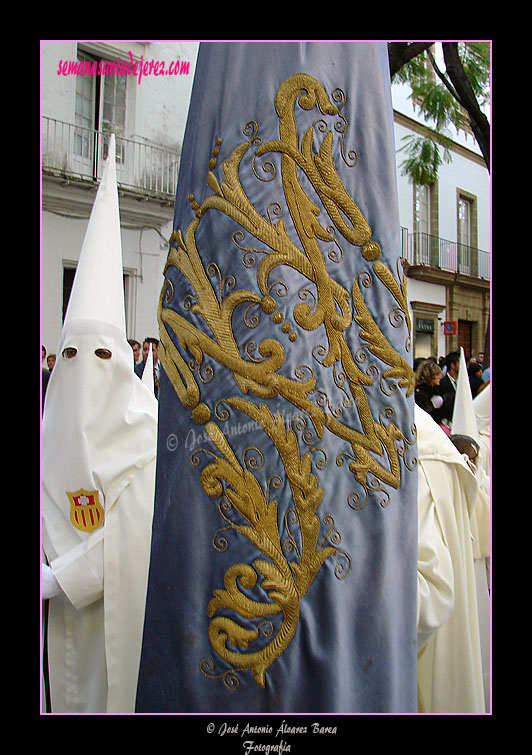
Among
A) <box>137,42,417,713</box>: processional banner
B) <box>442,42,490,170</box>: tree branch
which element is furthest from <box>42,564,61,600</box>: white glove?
<box>442,42,490,170</box>: tree branch

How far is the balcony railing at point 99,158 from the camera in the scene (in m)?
10.8

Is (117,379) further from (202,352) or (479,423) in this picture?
(479,423)

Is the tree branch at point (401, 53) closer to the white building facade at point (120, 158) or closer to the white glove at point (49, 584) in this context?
the white building facade at point (120, 158)

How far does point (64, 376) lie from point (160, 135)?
10500mm

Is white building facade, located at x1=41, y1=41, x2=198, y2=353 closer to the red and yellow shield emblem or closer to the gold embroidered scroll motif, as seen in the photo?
the red and yellow shield emblem

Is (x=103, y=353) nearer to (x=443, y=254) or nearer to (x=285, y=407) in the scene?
(x=285, y=407)

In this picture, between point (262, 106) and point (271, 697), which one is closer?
point (271, 697)

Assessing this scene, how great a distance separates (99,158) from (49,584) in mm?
10544

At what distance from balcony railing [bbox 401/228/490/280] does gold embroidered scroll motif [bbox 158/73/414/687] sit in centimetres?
1637

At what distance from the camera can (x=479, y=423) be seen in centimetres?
470

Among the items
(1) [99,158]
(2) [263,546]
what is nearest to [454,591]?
(2) [263,546]

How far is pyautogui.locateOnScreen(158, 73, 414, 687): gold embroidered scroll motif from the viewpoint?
4.68ft

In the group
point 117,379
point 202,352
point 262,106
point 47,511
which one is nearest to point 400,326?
point 202,352

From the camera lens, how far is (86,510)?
244cm
